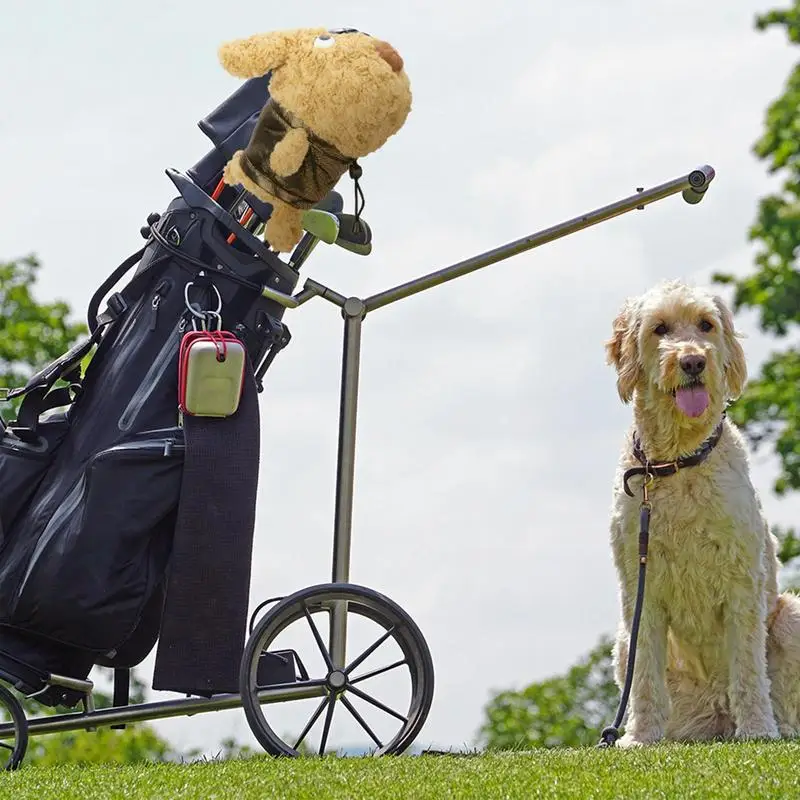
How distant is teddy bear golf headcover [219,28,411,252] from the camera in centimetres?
559

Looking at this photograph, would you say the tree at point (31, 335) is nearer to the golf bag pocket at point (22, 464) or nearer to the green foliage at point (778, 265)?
the green foliage at point (778, 265)

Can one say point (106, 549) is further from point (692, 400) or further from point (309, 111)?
point (692, 400)

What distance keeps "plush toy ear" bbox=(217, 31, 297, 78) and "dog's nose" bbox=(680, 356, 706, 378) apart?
2059mm

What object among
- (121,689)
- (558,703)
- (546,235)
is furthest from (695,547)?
(558,703)

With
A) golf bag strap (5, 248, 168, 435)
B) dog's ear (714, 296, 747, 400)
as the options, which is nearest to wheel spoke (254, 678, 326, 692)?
golf bag strap (5, 248, 168, 435)

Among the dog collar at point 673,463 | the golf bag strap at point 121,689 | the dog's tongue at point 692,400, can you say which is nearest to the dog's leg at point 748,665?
the dog collar at point 673,463

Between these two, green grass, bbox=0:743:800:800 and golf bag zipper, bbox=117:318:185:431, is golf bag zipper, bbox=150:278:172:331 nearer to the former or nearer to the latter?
golf bag zipper, bbox=117:318:185:431

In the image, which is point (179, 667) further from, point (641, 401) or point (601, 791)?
point (641, 401)

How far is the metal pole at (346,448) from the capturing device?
597cm

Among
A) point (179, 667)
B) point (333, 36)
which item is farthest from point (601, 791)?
point (333, 36)

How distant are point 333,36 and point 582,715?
996 inches

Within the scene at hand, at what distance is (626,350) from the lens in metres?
6.41

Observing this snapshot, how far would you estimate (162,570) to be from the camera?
18.7 ft

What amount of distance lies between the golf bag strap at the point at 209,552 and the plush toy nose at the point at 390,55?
1427 millimetres
